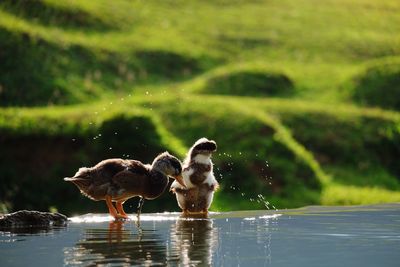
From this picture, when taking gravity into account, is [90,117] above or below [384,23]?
below

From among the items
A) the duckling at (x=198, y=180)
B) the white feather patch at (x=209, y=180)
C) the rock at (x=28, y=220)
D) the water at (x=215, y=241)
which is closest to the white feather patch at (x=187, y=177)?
the duckling at (x=198, y=180)

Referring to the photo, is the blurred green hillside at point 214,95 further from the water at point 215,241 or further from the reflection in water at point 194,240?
the reflection in water at point 194,240

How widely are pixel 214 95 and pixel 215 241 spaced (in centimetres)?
2089

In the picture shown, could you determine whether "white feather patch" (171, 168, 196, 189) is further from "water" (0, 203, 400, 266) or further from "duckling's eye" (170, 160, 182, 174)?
"duckling's eye" (170, 160, 182, 174)

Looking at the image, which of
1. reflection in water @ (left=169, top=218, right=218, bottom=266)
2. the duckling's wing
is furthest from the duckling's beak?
reflection in water @ (left=169, top=218, right=218, bottom=266)

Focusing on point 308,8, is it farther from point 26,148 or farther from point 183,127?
point 26,148

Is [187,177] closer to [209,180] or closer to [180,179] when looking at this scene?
[209,180]

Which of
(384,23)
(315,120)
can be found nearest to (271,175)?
(315,120)

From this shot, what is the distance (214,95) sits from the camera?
123ft

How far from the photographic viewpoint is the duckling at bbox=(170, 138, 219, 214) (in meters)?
22.5

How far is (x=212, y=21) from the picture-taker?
4900cm

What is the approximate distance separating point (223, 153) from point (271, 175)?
155 centimetres

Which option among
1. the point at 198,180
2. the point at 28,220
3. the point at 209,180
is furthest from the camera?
the point at 209,180

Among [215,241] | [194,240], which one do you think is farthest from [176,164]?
[215,241]
